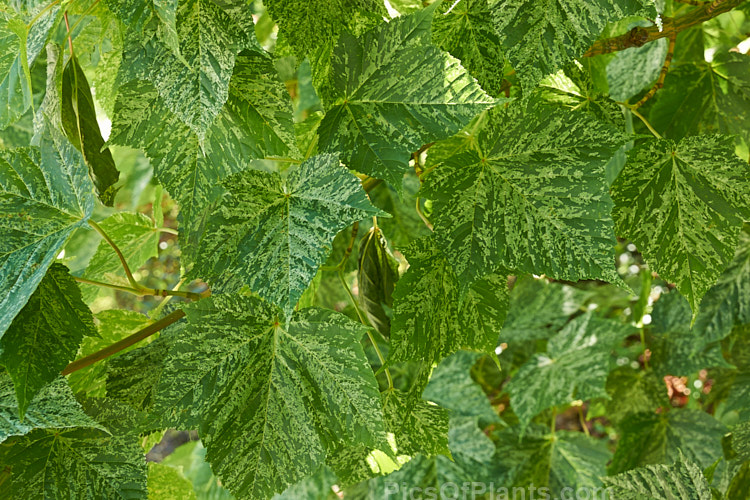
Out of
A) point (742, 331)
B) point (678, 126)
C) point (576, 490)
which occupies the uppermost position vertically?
point (678, 126)

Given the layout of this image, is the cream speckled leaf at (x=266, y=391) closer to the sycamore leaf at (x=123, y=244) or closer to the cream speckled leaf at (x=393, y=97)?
the cream speckled leaf at (x=393, y=97)

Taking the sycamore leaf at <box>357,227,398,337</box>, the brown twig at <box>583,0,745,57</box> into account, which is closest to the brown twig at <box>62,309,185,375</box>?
the sycamore leaf at <box>357,227,398,337</box>

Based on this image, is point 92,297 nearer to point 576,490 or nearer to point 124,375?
point 124,375

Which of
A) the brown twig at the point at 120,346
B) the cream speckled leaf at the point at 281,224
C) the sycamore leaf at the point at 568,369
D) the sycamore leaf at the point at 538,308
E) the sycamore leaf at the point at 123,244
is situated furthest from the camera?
the sycamore leaf at the point at 538,308

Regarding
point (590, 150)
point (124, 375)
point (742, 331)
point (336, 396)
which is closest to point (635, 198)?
point (590, 150)

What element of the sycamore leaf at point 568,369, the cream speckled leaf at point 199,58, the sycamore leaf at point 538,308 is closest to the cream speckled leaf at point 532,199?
the cream speckled leaf at point 199,58

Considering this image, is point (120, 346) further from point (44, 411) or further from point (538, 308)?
point (538, 308)
